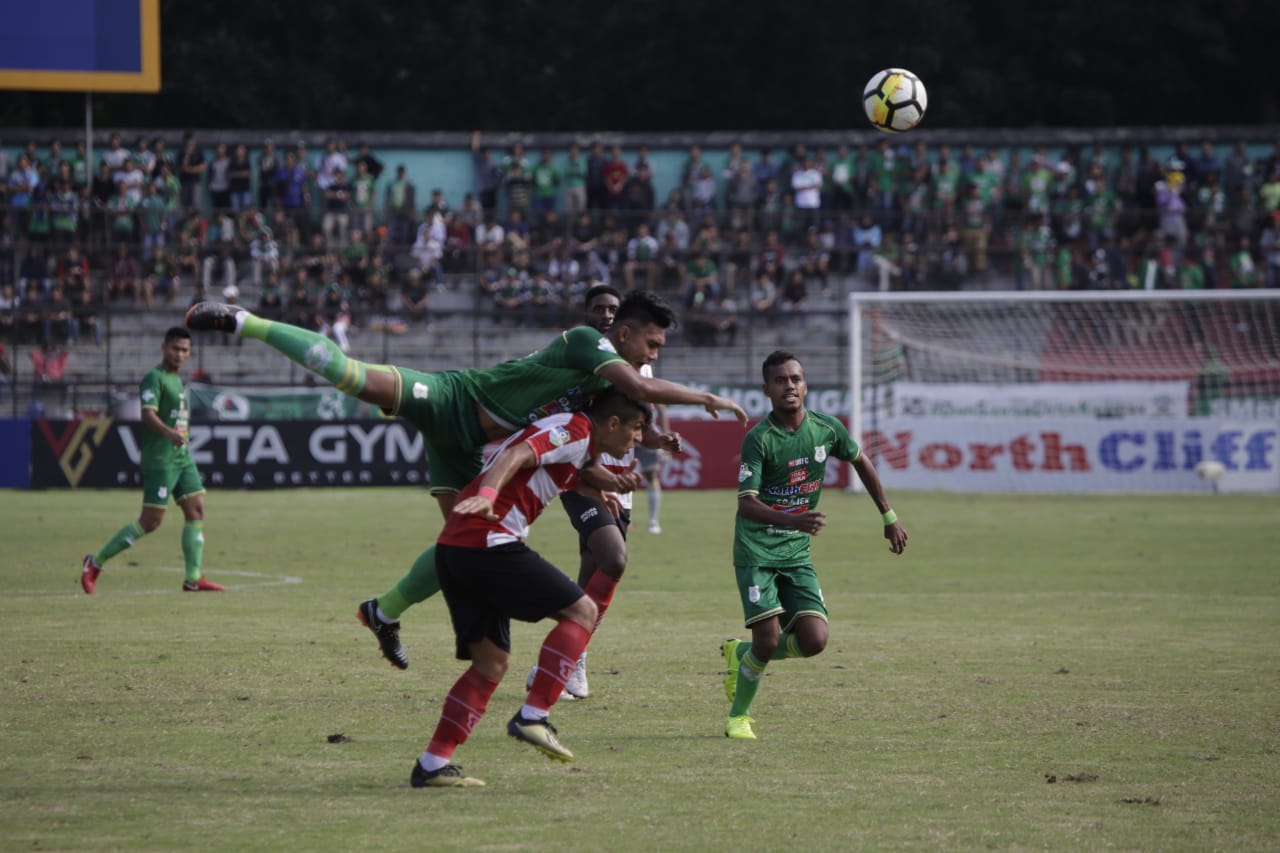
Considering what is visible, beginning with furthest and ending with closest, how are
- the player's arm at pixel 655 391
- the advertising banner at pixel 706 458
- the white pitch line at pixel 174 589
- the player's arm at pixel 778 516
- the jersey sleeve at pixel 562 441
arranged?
the advertising banner at pixel 706 458
the white pitch line at pixel 174 589
the player's arm at pixel 778 516
the player's arm at pixel 655 391
the jersey sleeve at pixel 562 441

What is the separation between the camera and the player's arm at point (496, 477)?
659 centimetres

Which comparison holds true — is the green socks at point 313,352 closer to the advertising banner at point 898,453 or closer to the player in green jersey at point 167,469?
the player in green jersey at point 167,469

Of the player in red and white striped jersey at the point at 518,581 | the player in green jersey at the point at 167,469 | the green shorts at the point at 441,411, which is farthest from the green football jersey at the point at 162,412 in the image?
the player in red and white striped jersey at the point at 518,581

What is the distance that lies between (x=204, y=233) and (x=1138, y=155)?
2214 centimetres

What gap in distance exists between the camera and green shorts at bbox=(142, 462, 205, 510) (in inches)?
601

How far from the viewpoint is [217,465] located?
3036cm

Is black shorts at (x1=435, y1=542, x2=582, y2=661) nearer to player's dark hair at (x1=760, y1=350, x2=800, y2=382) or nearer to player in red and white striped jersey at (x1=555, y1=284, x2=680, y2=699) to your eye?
player in red and white striped jersey at (x1=555, y1=284, x2=680, y2=699)

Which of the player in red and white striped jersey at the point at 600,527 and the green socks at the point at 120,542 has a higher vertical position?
the player in red and white striped jersey at the point at 600,527

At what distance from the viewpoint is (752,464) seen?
891cm

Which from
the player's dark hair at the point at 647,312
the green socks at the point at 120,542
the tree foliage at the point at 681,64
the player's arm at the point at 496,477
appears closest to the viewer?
the player's arm at the point at 496,477

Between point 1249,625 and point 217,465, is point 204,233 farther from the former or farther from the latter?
point 1249,625

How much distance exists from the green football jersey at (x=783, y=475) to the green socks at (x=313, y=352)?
2311 mm

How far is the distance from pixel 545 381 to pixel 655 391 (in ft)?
2.11

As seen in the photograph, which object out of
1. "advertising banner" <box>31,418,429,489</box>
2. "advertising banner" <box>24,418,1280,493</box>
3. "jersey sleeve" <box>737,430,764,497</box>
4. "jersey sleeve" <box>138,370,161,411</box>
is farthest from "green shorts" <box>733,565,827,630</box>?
"advertising banner" <box>31,418,429,489</box>
